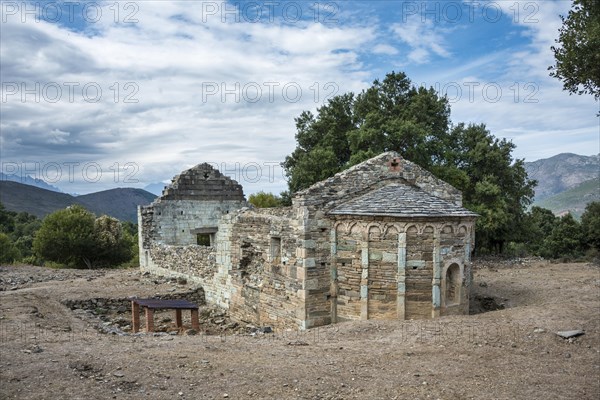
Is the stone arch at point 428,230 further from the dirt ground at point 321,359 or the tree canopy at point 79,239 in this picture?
the tree canopy at point 79,239

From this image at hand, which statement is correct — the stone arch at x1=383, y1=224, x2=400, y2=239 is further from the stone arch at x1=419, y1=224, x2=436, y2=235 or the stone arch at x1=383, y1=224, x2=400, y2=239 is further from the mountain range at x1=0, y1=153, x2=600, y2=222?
the mountain range at x1=0, y1=153, x2=600, y2=222

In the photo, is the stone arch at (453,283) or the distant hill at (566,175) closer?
the stone arch at (453,283)

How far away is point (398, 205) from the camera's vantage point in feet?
36.7

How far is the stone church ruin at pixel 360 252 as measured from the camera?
11.0m

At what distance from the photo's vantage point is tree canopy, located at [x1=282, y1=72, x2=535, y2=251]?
80.1ft

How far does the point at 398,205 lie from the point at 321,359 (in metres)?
4.48

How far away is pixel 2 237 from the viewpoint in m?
32.6

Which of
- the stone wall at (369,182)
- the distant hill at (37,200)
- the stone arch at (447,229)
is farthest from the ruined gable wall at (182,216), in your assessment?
the distant hill at (37,200)

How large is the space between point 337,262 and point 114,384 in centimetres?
628

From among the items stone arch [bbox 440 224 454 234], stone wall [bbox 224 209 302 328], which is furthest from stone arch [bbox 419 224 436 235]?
stone wall [bbox 224 209 302 328]

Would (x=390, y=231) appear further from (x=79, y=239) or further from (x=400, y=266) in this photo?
(x=79, y=239)

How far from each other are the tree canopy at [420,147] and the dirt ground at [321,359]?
1247 cm

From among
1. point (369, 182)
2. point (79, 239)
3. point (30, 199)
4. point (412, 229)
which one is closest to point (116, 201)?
point (30, 199)

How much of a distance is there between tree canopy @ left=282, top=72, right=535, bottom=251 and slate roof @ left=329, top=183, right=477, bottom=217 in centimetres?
1172
